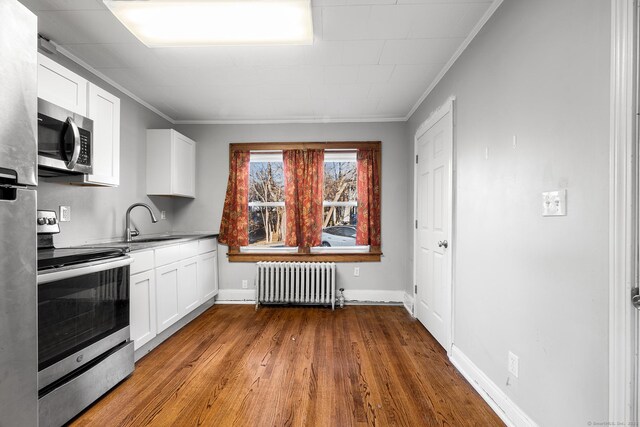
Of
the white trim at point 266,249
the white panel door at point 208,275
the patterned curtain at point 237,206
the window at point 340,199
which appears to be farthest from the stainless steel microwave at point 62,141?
the window at point 340,199

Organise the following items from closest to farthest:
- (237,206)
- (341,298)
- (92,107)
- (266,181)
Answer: (92,107) → (341,298) → (237,206) → (266,181)

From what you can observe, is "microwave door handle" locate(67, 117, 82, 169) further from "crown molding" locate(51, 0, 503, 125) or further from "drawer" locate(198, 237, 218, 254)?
"drawer" locate(198, 237, 218, 254)

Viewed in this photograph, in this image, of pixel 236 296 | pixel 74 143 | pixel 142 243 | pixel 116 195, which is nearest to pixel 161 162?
pixel 116 195

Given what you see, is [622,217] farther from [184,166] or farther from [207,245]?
[184,166]

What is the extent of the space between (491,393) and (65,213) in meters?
3.29

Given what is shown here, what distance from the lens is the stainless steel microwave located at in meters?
1.74

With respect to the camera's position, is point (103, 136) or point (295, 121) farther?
point (295, 121)

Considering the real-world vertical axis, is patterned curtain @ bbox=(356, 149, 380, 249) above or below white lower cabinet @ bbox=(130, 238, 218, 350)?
above

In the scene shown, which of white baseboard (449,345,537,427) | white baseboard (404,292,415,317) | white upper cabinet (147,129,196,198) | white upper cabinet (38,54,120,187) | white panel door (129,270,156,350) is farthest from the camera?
white baseboard (404,292,415,317)

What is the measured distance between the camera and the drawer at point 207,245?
11.5ft

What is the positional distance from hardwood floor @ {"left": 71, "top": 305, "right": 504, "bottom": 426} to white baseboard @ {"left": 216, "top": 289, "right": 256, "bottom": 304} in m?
0.78

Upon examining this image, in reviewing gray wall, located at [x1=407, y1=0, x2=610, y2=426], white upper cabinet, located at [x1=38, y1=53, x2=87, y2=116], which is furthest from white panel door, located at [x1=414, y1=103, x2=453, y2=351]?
white upper cabinet, located at [x1=38, y1=53, x2=87, y2=116]

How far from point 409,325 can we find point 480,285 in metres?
1.40

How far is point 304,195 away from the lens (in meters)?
3.93
